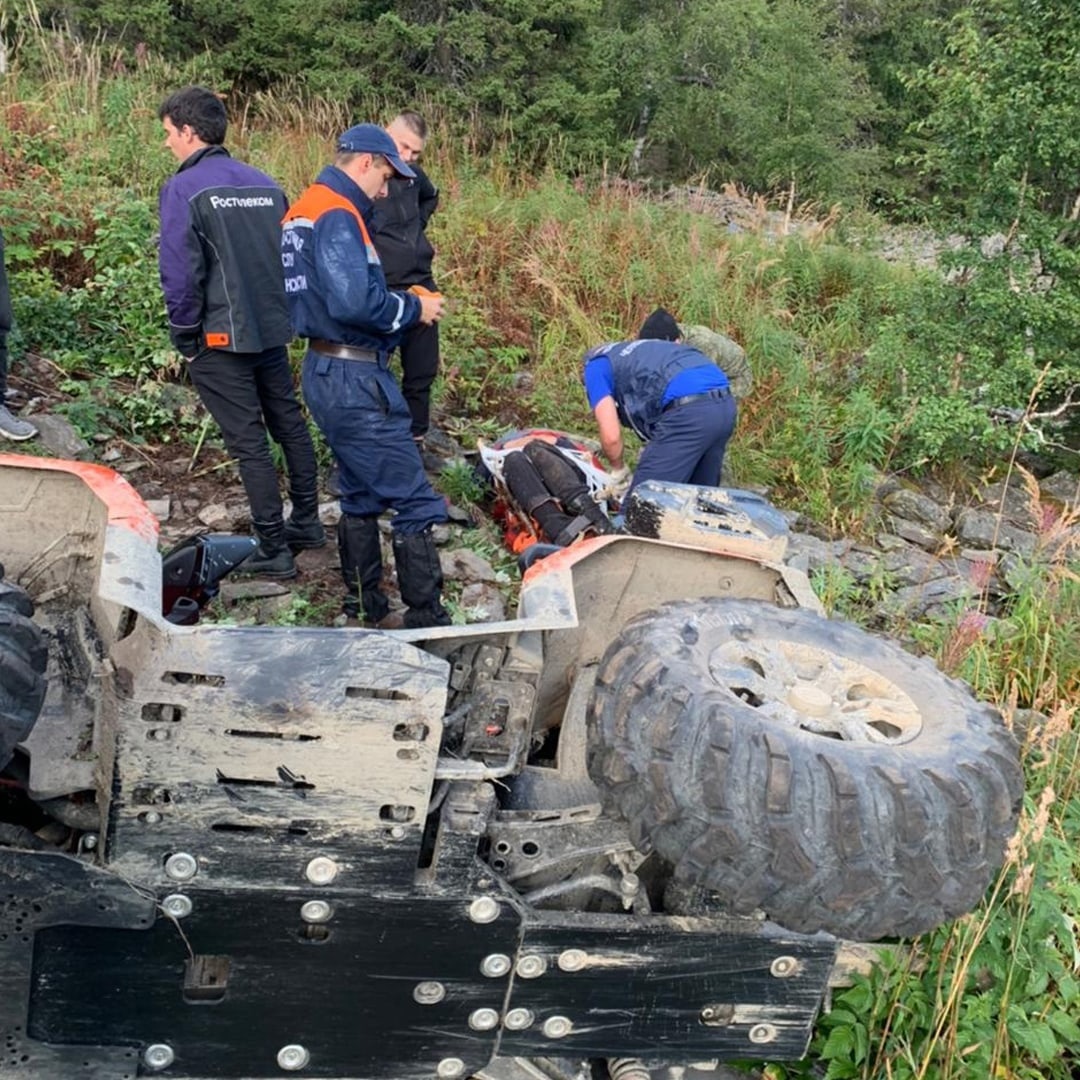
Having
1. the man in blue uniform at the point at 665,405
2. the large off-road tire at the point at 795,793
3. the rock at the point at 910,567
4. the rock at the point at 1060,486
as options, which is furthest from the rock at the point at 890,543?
the large off-road tire at the point at 795,793

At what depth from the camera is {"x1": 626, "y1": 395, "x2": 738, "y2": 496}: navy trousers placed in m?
5.02

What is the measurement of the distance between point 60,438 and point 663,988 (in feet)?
15.1

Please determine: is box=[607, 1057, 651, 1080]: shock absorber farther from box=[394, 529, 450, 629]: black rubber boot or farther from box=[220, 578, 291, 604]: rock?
box=[220, 578, 291, 604]: rock

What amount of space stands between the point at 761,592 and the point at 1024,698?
6.73ft

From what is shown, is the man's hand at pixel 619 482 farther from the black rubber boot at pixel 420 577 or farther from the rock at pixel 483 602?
the black rubber boot at pixel 420 577

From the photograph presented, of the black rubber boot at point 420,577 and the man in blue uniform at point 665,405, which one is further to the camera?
the man in blue uniform at point 665,405

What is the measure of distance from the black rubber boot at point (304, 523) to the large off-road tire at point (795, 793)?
3.18 meters

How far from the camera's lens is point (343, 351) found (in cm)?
417

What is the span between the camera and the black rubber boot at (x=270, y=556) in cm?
488

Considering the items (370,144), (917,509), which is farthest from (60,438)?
(917,509)

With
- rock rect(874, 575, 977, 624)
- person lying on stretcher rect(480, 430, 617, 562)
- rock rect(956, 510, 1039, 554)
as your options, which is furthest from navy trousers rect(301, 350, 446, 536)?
rock rect(956, 510, 1039, 554)

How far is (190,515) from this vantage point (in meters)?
5.42

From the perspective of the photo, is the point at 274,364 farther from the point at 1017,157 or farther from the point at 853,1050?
the point at 1017,157

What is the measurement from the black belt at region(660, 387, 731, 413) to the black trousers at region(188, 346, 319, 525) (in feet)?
5.92
